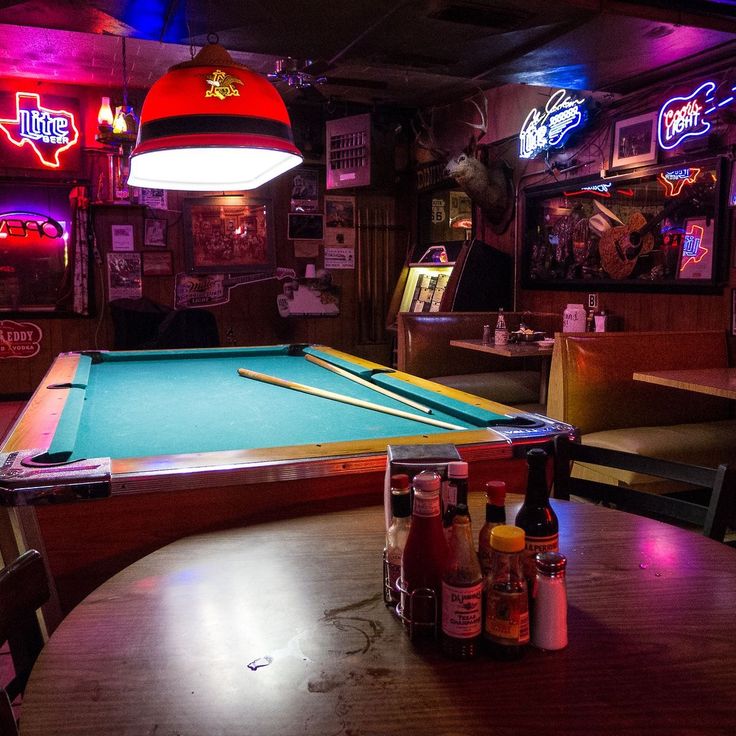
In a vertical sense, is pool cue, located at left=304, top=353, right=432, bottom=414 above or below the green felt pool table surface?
above

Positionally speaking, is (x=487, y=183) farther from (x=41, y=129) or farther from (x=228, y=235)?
(x=41, y=129)

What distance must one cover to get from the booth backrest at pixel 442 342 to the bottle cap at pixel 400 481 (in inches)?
161

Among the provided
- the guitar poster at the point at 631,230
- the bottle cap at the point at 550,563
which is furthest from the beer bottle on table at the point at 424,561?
the guitar poster at the point at 631,230

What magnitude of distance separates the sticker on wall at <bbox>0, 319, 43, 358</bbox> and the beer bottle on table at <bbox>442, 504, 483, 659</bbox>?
263 inches

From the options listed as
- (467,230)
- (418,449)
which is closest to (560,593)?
(418,449)

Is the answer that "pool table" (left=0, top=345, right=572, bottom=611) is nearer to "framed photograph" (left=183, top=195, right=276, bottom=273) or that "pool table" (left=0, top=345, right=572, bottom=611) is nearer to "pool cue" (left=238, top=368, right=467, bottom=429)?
"pool cue" (left=238, top=368, right=467, bottom=429)

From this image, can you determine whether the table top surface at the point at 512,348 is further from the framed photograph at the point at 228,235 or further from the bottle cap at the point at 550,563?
the bottle cap at the point at 550,563

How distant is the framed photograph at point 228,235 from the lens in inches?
282

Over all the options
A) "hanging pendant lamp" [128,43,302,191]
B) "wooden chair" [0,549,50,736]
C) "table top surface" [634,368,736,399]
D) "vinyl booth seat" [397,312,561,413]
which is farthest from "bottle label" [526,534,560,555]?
"vinyl booth seat" [397,312,561,413]

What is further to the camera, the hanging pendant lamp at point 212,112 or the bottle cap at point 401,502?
the hanging pendant lamp at point 212,112

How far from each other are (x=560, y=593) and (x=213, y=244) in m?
6.72

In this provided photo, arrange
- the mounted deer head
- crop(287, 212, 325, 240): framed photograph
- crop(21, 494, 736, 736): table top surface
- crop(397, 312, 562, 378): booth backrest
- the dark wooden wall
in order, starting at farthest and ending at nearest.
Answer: crop(287, 212, 325, 240): framed photograph
the dark wooden wall
the mounted deer head
crop(397, 312, 562, 378): booth backrest
crop(21, 494, 736, 736): table top surface

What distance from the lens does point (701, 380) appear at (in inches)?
130

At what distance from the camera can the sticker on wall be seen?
6684 millimetres
